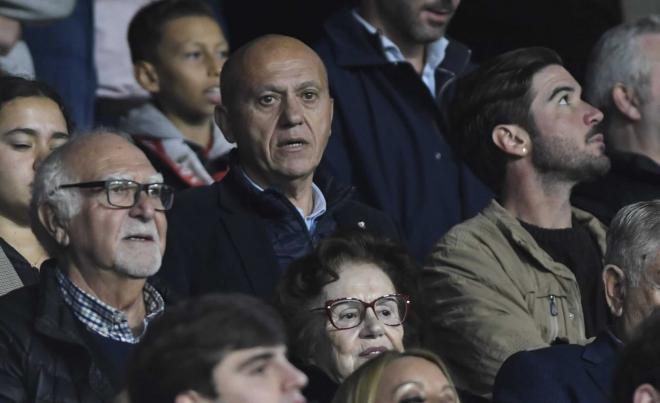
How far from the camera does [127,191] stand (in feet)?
19.6

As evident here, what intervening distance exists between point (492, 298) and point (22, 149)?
1.63 metres

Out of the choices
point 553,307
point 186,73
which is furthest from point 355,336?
point 186,73

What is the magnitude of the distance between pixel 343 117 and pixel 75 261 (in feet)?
6.08

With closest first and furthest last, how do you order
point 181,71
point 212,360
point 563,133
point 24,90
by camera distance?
point 212,360
point 24,90
point 563,133
point 181,71

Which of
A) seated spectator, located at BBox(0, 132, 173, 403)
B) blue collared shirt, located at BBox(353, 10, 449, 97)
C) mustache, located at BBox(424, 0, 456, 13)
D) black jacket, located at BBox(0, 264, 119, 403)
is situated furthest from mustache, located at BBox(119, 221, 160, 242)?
mustache, located at BBox(424, 0, 456, 13)

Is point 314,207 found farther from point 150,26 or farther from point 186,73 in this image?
point 150,26

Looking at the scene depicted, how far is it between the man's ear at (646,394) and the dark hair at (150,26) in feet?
13.2

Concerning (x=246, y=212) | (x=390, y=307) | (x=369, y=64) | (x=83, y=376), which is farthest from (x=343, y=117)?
(x=83, y=376)

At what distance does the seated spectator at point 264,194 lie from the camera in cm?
645

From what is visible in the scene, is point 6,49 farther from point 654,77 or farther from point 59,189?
point 654,77

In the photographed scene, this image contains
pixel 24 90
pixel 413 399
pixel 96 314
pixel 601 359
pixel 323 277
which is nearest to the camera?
pixel 413 399

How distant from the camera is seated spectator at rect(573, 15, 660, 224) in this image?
7.30 m

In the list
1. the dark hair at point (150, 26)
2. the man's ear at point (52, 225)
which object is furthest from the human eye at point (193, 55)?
the man's ear at point (52, 225)

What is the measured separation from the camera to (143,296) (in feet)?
19.7
